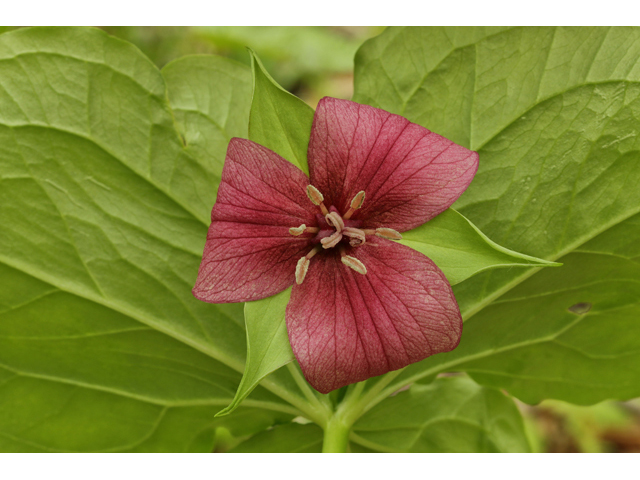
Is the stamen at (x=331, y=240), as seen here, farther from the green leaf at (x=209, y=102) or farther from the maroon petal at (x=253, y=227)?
the green leaf at (x=209, y=102)

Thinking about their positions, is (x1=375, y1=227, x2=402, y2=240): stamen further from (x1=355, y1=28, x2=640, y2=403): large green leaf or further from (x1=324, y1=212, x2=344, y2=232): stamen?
(x1=355, y1=28, x2=640, y2=403): large green leaf

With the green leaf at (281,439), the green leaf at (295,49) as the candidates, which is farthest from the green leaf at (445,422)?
the green leaf at (295,49)

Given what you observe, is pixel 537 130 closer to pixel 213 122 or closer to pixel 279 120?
pixel 279 120

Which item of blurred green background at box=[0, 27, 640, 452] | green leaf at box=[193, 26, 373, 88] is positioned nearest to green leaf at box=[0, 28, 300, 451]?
blurred green background at box=[0, 27, 640, 452]

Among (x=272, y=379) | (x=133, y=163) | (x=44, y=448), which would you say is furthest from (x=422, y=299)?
(x=44, y=448)

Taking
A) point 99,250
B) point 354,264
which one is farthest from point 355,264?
point 99,250
